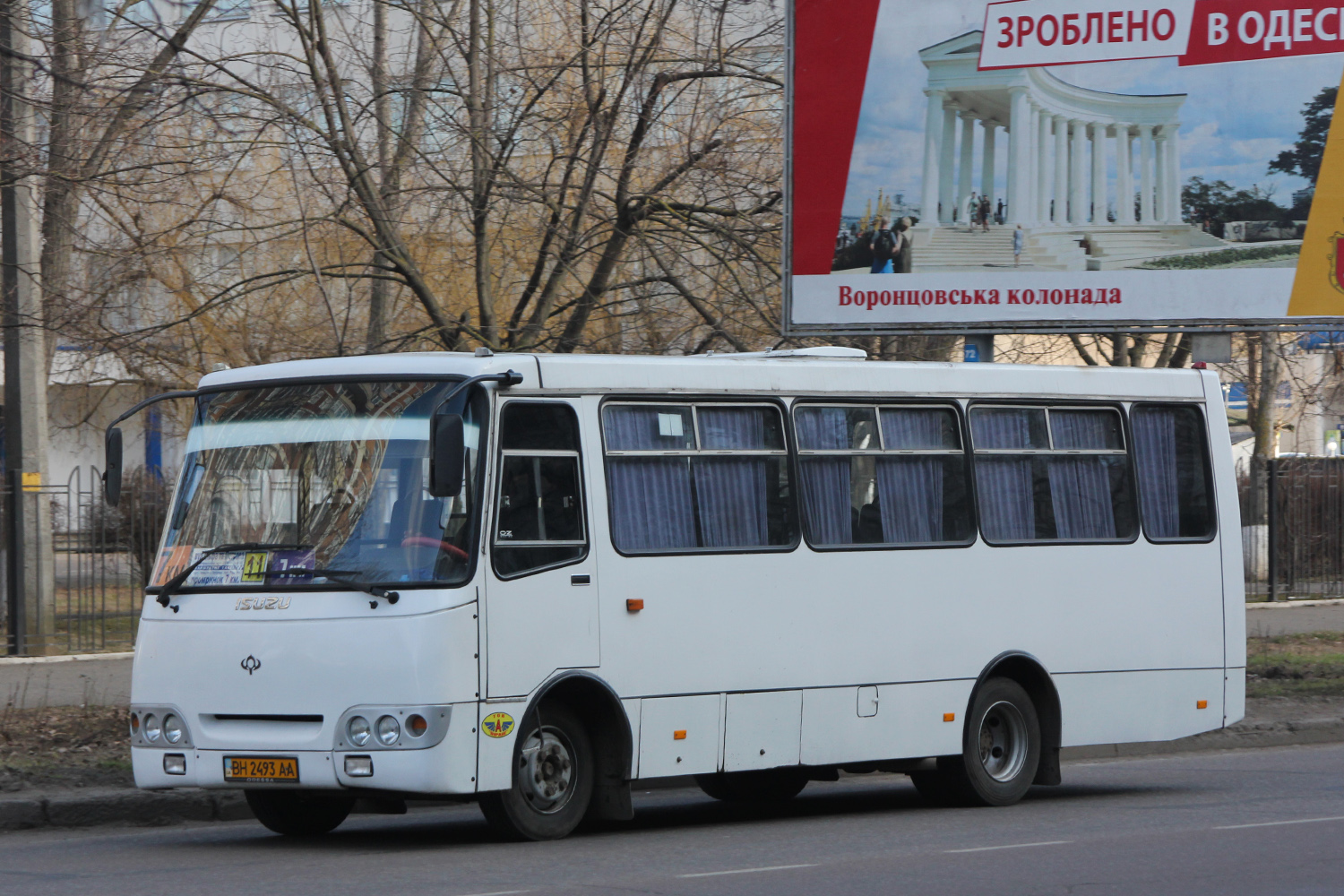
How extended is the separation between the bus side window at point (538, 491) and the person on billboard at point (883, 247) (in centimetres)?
812

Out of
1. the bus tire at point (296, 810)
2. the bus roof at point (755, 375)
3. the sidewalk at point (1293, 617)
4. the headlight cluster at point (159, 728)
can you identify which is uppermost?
the bus roof at point (755, 375)

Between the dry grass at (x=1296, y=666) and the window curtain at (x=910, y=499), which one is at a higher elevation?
the window curtain at (x=910, y=499)

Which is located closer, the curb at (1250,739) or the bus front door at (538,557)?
the bus front door at (538,557)

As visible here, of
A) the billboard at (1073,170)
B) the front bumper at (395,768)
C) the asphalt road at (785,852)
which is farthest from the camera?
the billboard at (1073,170)

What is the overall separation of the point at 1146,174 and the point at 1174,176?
251mm

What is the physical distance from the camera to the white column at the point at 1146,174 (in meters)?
17.1

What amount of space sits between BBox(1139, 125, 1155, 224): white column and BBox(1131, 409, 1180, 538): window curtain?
477 centimetres

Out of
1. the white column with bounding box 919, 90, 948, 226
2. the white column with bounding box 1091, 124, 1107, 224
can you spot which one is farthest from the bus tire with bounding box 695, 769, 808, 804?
the white column with bounding box 1091, 124, 1107, 224

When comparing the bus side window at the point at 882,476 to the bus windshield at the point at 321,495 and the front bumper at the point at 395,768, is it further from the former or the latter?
the front bumper at the point at 395,768

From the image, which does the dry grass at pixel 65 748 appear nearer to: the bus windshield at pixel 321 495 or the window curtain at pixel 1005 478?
the bus windshield at pixel 321 495

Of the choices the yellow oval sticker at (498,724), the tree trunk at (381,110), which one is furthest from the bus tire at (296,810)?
the tree trunk at (381,110)

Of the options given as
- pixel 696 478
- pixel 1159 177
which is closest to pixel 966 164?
pixel 1159 177

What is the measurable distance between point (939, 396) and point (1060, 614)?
168 centimetres

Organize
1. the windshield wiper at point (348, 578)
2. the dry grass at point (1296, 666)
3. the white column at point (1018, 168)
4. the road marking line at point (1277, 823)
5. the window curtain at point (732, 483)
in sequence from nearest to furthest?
the windshield wiper at point (348, 578) < the road marking line at point (1277, 823) < the window curtain at point (732, 483) < the white column at point (1018, 168) < the dry grass at point (1296, 666)
